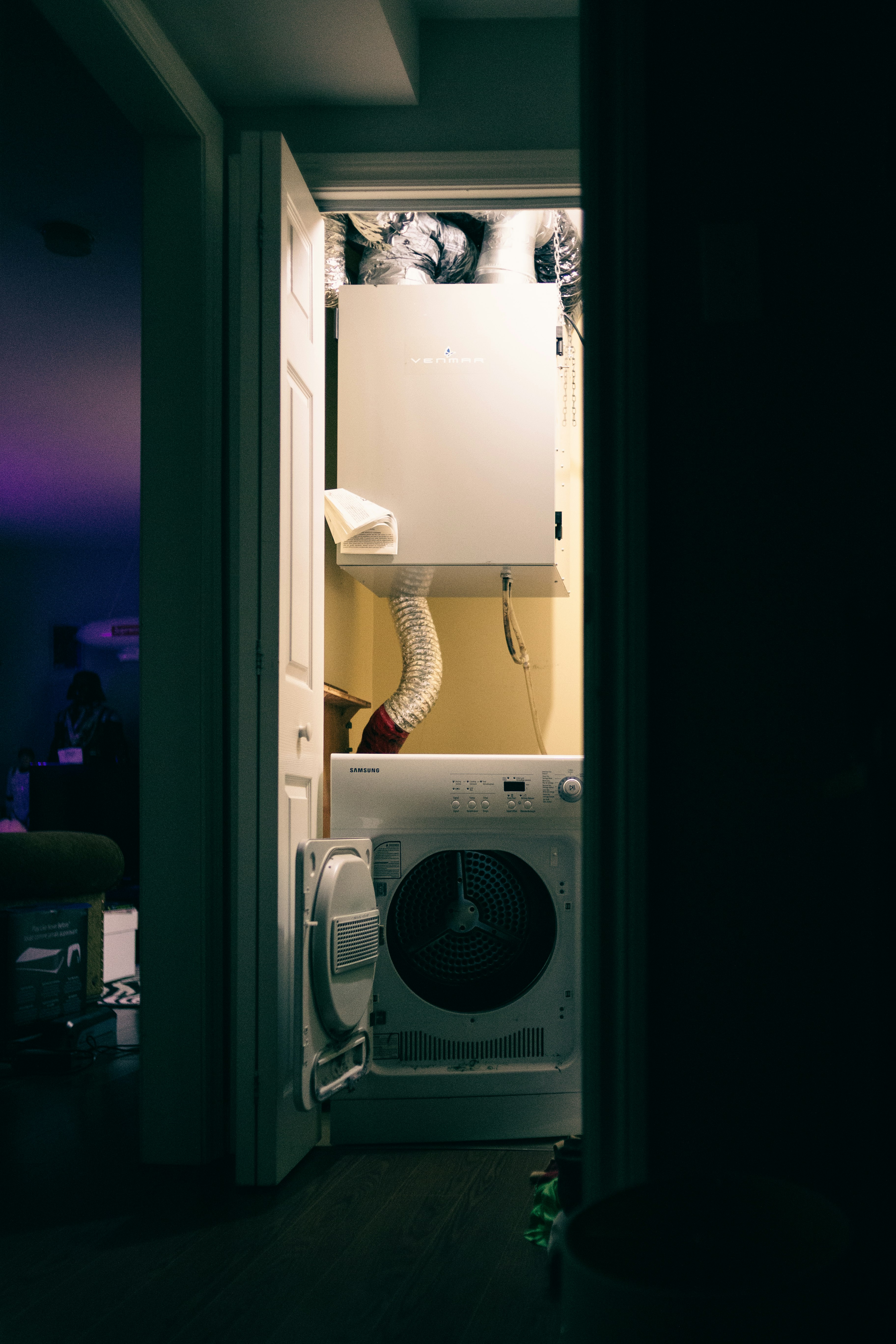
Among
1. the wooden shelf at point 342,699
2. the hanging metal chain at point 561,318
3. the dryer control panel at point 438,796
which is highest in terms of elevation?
the hanging metal chain at point 561,318

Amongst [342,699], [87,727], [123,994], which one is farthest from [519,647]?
[87,727]

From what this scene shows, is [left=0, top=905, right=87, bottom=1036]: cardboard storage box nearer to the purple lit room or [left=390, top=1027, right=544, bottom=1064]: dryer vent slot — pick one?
the purple lit room

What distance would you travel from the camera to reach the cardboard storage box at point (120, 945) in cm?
448

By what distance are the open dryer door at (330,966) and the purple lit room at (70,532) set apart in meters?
1.14

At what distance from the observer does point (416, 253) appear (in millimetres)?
2793

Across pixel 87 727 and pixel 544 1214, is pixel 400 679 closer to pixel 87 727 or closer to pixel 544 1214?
pixel 544 1214

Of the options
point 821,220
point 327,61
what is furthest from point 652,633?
point 327,61

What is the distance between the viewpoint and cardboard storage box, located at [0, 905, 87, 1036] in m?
3.02

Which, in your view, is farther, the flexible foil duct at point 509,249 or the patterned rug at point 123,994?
the patterned rug at point 123,994

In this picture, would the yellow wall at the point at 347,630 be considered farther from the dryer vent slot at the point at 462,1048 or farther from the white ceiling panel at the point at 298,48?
the white ceiling panel at the point at 298,48

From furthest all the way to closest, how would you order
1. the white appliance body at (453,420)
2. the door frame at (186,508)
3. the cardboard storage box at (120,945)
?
1. the cardboard storage box at (120,945)
2. the white appliance body at (453,420)
3. the door frame at (186,508)

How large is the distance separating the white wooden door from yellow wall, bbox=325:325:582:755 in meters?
1.20

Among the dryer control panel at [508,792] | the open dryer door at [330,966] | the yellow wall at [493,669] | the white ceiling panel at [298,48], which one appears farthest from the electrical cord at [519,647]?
the white ceiling panel at [298,48]

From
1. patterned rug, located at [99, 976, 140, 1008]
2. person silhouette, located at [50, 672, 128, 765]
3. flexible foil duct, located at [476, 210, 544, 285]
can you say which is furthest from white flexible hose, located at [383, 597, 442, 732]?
person silhouette, located at [50, 672, 128, 765]
